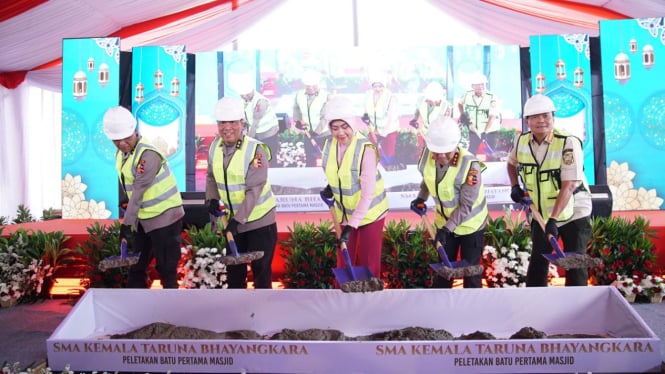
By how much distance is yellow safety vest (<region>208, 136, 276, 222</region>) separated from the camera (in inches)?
145

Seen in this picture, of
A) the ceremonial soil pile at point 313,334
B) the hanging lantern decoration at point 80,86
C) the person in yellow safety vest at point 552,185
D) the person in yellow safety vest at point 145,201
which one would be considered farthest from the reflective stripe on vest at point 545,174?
the hanging lantern decoration at point 80,86

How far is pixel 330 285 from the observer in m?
4.71

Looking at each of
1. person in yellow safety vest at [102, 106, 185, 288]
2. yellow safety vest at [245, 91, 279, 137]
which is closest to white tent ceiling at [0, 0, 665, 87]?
yellow safety vest at [245, 91, 279, 137]

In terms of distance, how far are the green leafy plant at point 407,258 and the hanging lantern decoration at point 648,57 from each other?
173 inches

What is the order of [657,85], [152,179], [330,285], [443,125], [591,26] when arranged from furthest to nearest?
1. [591,26]
2. [657,85]
3. [330,285]
4. [152,179]
5. [443,125]

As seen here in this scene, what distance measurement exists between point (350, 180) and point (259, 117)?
439 cm

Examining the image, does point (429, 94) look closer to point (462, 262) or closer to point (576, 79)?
point (576, 79)

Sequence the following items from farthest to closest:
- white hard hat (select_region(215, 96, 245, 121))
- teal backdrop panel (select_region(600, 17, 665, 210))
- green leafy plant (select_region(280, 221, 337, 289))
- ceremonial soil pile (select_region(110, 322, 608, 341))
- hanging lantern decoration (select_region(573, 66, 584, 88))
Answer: hanging lantern decoration (select_region(573, 66, 584, 88))
teal backdrop panel (select_region(600, 17, 665, 210))
green leafy plant (select_region(280, 221, 337, 289))
white hard hat (select_region(215, 96, 245, 121))
ceremonial soil pile (select_region(110, 322, 608, 341))

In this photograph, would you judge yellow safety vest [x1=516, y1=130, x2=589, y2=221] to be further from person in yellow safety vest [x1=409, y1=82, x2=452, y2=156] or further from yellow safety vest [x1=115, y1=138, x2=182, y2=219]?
person in yellow safety vest [x1=409, y1=82, x2=452, y2=156]

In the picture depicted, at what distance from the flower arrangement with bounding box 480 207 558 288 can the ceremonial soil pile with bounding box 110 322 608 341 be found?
1.63 meters

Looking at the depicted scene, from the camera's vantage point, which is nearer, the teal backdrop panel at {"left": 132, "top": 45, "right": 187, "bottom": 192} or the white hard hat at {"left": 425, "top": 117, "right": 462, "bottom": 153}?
the white hard hat at {"left": 425, "top": 117, "right": 462, "bottom": 153}

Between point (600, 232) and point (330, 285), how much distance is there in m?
2.15

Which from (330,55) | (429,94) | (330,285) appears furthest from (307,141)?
(330,285)

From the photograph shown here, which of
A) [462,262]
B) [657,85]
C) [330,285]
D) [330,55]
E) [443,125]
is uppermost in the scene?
[330,55]
